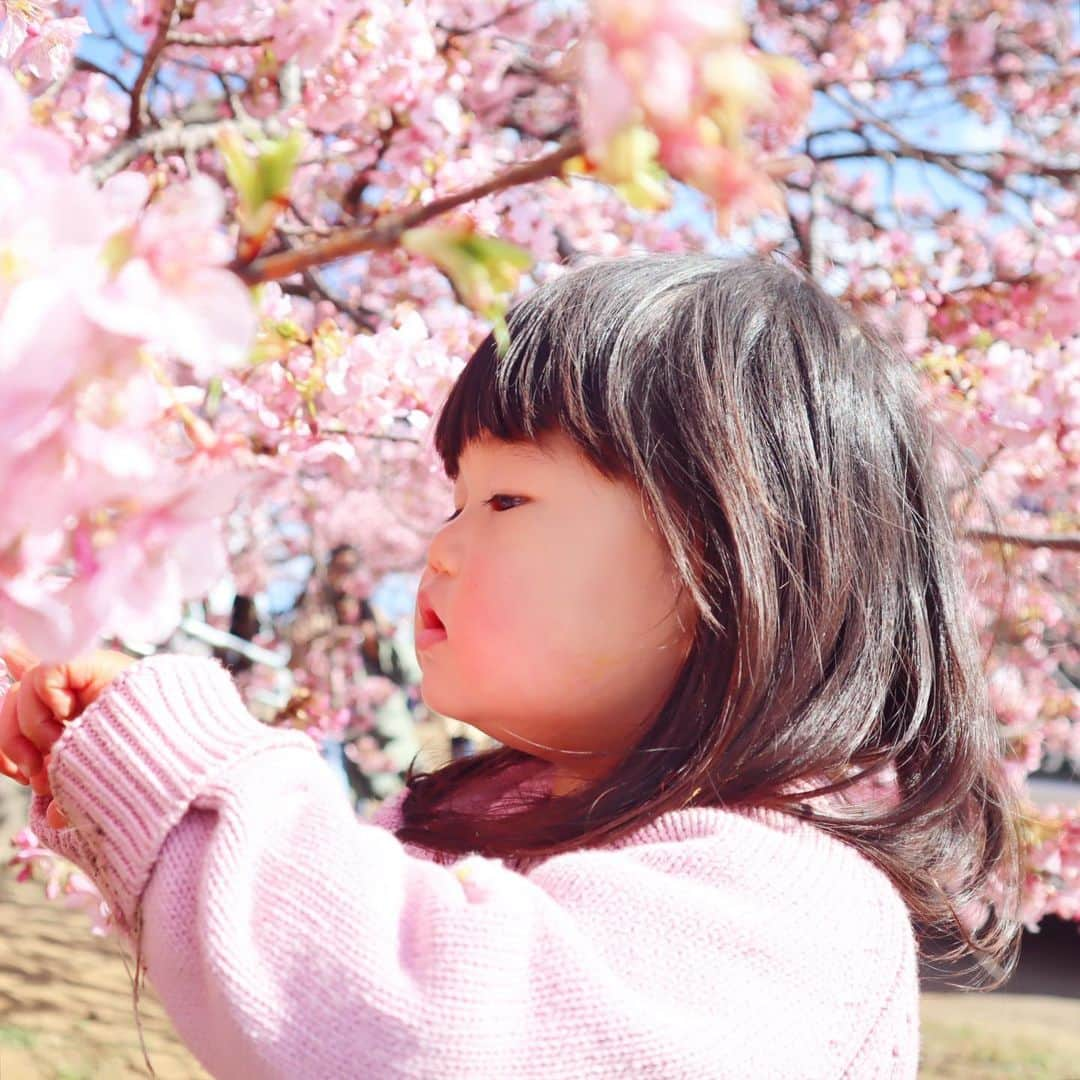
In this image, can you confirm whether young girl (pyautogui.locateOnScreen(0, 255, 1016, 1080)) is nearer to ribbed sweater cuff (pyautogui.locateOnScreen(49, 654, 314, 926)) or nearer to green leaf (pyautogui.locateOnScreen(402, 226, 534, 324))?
ribbed sweater cuff (pyautogui.locateOnScreen(49, 654, 314, 926))

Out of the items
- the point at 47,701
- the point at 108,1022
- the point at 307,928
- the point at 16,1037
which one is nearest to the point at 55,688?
the point at 47,701

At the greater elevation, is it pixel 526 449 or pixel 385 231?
pixel 385 231

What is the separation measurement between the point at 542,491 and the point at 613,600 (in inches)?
4.6

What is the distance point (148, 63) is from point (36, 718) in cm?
100

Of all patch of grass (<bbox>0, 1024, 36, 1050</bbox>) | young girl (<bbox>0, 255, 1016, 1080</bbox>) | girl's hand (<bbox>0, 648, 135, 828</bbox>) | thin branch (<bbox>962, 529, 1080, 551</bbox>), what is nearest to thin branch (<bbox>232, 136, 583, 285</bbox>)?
young girl (<bbox>0, 255, 1016, 1080</bbox>)

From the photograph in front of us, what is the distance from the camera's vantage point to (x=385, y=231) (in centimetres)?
47

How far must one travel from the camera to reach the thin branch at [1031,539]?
181cm

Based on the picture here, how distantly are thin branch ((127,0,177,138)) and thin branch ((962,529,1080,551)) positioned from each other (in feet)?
4.19

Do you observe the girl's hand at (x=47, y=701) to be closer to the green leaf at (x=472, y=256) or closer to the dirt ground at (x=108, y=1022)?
the green leaf at (x=472, y=256)

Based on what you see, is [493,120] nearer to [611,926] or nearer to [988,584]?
[988,584]

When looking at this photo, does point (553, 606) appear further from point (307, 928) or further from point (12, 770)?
point (12, 770)

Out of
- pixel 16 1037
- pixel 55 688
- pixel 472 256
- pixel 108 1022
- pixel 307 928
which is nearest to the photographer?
pixel 472 256

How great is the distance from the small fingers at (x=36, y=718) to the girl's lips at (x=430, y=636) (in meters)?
0.32

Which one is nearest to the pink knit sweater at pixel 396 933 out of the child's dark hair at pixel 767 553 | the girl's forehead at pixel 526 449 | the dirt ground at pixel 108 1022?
the child's dark hair at pixel 767 553
